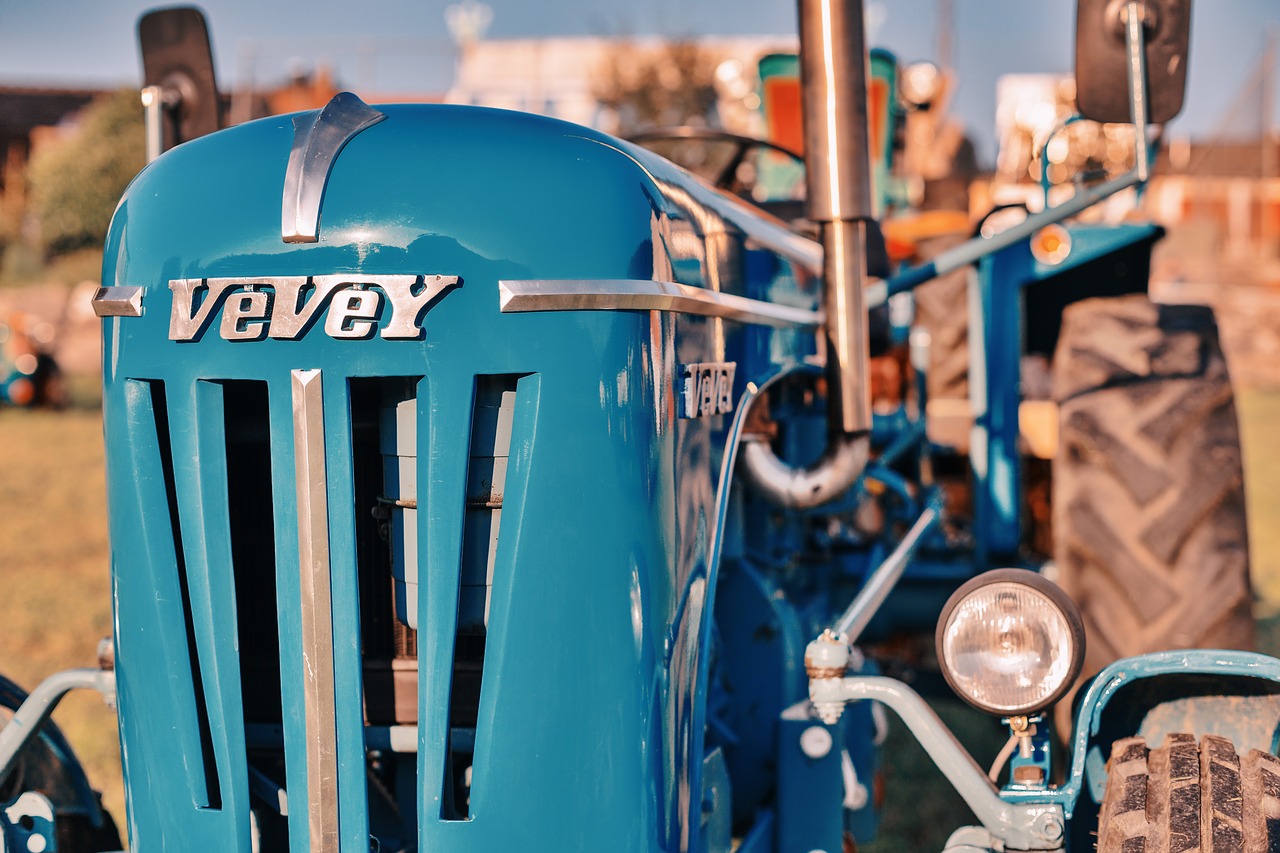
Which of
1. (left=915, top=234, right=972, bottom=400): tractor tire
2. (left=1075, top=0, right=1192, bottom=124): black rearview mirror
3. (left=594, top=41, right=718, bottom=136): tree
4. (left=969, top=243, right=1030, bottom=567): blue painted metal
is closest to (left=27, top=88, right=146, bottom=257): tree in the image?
(left=594, top=41, right=718, bottom=136): tree

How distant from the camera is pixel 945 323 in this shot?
5141 millimetres

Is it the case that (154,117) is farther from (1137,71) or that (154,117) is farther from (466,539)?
(1137,71)

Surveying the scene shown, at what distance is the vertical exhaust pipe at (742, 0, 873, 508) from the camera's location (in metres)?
2.14

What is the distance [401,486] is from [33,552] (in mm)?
6107

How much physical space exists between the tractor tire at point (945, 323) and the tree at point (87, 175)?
20.7 metres

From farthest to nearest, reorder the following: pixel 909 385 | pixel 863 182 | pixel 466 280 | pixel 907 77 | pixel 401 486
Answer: pixel 907 77 < pixel 909 385 < pixel 863 182 < pixel 401 486 < pixel 466 280

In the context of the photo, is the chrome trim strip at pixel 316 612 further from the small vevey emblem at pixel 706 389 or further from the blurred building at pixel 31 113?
the blurred building at pixel 31 113

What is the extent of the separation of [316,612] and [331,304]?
389 mm

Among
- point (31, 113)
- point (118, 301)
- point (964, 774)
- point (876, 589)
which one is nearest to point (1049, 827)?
point (964, 774)

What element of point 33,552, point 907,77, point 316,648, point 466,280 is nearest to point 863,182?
point 466,280

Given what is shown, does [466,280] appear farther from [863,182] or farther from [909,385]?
[909,385]

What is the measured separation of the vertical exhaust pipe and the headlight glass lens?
0.45 meters

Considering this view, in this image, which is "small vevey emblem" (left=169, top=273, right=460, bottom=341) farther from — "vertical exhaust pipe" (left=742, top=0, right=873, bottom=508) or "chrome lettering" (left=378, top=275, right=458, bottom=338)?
"vertical exhaust pipe" (left=742, top=0, right=873, bottom=508)

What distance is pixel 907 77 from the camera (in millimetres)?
5531
